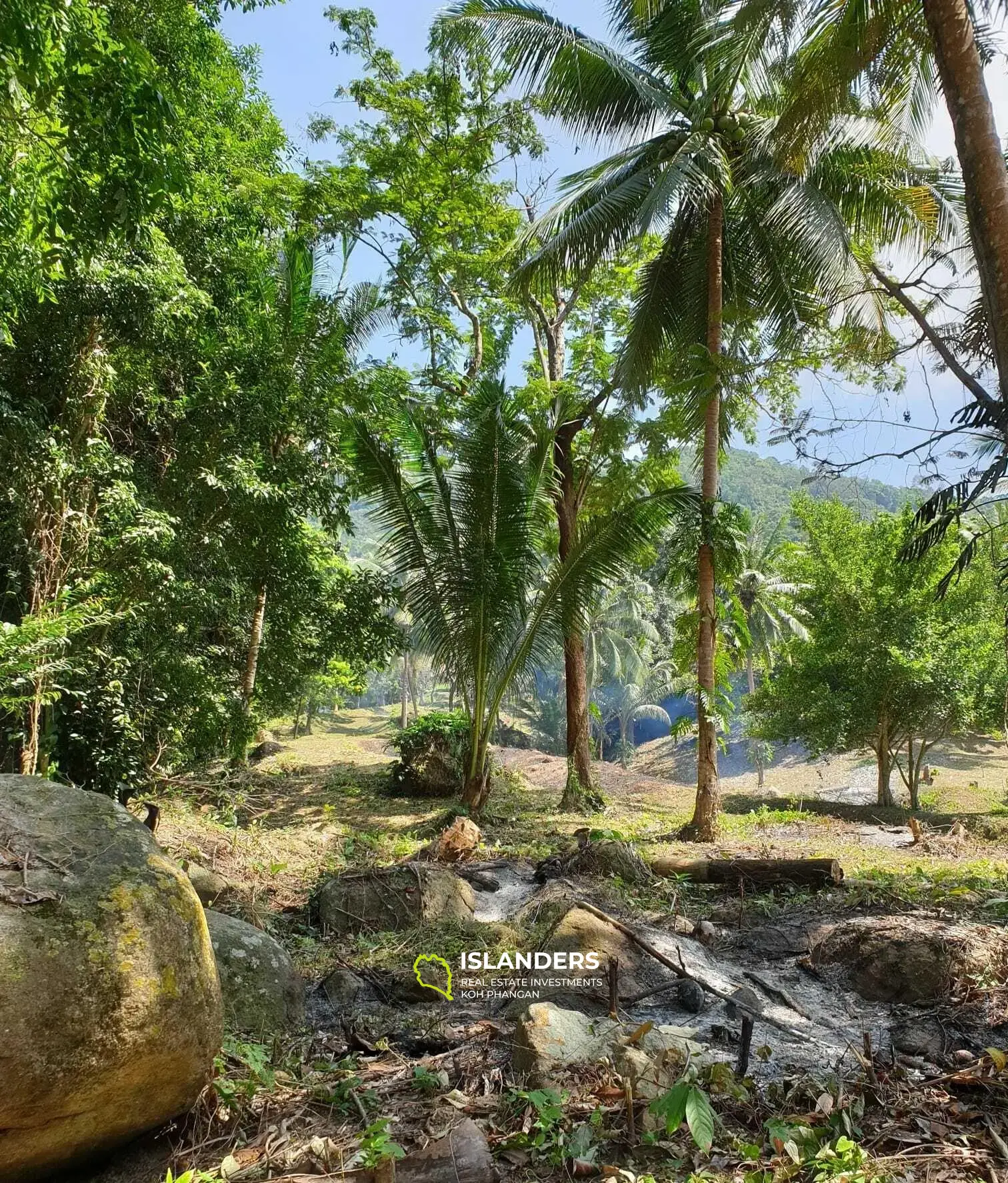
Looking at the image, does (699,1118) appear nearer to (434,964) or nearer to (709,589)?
(434,964)

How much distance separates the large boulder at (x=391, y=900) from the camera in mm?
5336

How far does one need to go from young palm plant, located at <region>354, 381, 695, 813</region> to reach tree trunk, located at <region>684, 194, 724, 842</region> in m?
0.41

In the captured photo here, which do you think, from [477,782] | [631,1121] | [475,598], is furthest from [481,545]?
[631,1121]

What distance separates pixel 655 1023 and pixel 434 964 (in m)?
1.48

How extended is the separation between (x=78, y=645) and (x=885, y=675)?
14079mm

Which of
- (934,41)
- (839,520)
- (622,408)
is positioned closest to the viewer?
(934,41)

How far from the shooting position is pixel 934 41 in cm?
427

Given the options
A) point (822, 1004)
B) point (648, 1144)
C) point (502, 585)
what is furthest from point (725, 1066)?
point (502, 585)

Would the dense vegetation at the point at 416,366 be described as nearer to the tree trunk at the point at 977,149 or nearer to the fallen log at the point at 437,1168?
the tree trunk at the point at 977,149

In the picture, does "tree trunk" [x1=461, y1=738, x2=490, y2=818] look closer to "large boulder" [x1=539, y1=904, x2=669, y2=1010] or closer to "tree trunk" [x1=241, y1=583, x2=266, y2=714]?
"tree trunk" [x1=241, y1=583, x2=266, y2=714]

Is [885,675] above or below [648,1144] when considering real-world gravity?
above

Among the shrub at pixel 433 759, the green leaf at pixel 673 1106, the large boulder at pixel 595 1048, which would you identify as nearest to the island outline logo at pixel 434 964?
the large boulder at pixel 595 1048

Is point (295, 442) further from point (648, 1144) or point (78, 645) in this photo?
point (648, 1144)

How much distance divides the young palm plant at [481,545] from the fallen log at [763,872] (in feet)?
12.4
